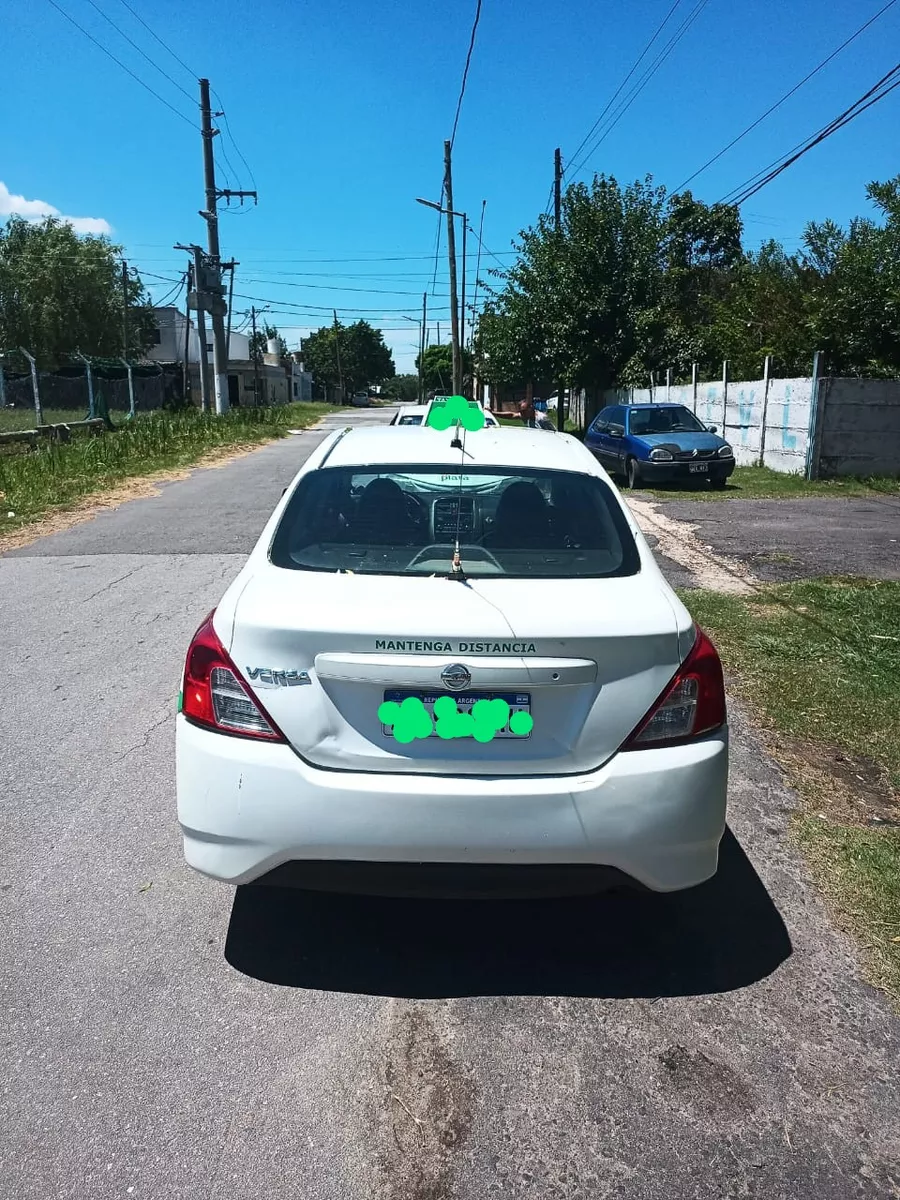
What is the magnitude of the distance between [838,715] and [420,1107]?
3.64 m

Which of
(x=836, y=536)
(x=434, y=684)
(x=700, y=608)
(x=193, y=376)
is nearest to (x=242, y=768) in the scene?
(x=434, y=684)

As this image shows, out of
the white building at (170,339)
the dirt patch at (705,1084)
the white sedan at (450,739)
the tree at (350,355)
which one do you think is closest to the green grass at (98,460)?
the white sedan at (450,739)

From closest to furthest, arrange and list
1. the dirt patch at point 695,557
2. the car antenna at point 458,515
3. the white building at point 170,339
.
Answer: the car antenna at point 458,515
the dirt patch at point 695,557
the white building at point 170,339

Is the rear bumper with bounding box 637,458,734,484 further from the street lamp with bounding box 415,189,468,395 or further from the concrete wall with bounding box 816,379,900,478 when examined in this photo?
the street lamp with bounding box 415,189,468,395

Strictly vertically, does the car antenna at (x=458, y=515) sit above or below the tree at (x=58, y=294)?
below

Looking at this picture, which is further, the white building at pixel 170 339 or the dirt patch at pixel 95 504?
the white building at pixel 170 339

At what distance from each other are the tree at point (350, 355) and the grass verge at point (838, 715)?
112547 millimetres

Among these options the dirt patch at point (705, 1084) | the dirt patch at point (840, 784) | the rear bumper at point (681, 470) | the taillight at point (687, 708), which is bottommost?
the dirt patch at point (705, 1084)

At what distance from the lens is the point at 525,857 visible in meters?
2.80

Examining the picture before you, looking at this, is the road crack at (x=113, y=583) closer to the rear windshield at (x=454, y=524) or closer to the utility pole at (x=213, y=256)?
the rear windshield at (x=454, y=524)

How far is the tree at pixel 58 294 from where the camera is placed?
54094 mm

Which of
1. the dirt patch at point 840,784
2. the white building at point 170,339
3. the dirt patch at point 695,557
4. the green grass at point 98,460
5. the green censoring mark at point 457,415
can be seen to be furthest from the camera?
the white building at point 170,339

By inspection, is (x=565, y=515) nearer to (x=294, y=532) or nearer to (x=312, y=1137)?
(x=294, y=532)

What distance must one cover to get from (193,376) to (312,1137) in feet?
226
